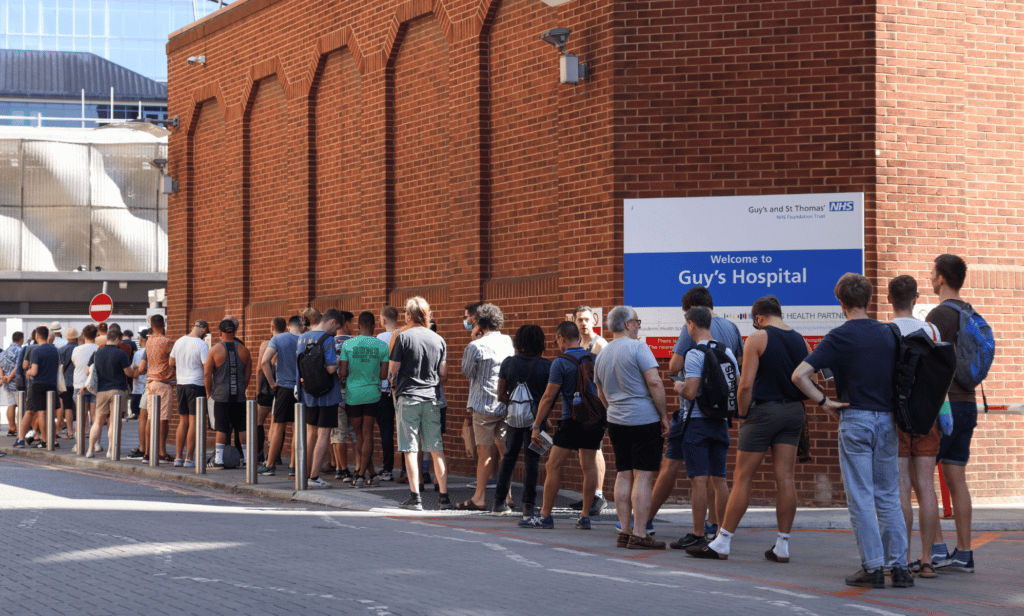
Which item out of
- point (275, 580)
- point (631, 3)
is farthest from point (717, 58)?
point (275, 580)

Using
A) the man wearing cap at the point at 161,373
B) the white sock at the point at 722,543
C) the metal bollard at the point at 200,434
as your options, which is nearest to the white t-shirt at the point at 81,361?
the man wearing cap at the point at 161,373

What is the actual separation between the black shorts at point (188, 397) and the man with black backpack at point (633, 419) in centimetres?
828

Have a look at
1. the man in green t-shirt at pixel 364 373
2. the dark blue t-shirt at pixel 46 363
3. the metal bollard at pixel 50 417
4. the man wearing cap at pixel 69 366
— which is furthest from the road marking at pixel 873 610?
the dark blue t-shirt at pixel 46 363

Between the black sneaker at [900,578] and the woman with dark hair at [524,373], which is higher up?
the woman with dark hair at [524,373]

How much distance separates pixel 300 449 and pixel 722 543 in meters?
5.93

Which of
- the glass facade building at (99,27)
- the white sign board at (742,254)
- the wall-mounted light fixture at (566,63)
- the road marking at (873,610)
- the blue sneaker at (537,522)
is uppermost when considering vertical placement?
the glass facade building at (99,27)

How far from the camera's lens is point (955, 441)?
8398mm

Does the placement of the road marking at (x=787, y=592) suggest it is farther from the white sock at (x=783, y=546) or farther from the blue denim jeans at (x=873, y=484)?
the white sock at (x=783, y=546)

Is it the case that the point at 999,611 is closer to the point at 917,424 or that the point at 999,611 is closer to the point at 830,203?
the point at 917,424

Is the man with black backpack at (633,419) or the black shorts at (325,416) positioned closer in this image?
the man with black backpack at (633,419)

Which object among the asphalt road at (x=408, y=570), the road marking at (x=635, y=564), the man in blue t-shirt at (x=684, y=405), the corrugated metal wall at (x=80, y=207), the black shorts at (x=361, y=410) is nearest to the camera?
the asphalt road at (x=408, y=570)

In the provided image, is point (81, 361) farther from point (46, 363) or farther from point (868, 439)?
point (868, 439)

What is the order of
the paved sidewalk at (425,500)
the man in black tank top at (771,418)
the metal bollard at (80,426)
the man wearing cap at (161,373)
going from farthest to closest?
the metal bollard at (80,426)
the man wearing cap at (161,373)
the paved sidewalk at (425,500)
the man in black tank top at (771,418)

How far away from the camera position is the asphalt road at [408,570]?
6.86 metres
